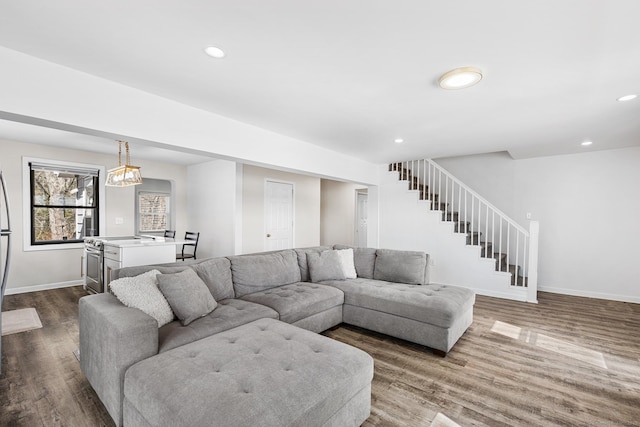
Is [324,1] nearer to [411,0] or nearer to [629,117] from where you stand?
[411,0]

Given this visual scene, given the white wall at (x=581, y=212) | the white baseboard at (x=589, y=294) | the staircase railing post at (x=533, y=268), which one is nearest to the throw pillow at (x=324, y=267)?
the staircase railing post at (x=533, y=268)

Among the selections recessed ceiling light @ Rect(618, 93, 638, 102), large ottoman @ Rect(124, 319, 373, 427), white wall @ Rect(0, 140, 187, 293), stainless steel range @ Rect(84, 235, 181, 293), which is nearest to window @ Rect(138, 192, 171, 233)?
white wall @ Rect(0, 140, 187, 293)

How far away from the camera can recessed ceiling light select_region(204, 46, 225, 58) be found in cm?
194

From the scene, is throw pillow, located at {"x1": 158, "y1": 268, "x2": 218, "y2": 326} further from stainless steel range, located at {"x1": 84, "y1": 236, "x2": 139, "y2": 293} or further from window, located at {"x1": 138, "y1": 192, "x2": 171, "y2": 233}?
window, located at {"x1": 138, "y1": 192, "x2": 171, "y2": 233}

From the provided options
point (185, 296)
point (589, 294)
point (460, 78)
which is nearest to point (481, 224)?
point (589, 294)

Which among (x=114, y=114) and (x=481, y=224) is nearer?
(x=114, y=114)

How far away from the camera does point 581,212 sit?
194 inches

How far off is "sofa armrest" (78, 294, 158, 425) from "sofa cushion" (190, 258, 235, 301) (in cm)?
79

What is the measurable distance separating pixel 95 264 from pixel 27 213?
163 cm

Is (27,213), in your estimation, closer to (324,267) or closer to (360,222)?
(324,267)

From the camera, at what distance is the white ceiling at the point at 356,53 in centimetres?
157

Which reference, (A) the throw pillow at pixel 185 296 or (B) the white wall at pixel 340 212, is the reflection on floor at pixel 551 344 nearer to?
(A) the throw pillow at pixel 185 296

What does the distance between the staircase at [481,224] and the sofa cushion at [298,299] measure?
305cm

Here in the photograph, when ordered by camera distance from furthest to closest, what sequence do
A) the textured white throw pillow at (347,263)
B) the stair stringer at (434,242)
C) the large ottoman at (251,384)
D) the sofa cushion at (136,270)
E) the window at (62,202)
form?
the window at (62,202) < the stair stringer at (434,242) < the textured white throw pillow at (347,263) < the sofa cushion at (136,270) < the large ottoman at (251,384)
